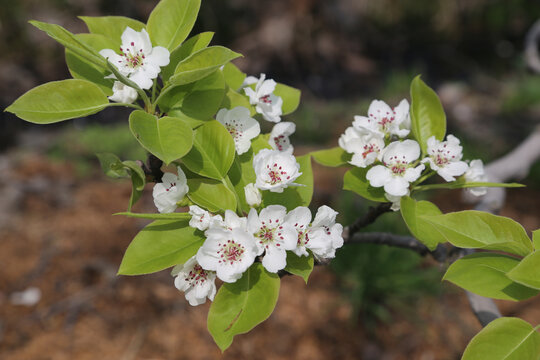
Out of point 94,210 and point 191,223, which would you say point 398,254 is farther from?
point 94,210

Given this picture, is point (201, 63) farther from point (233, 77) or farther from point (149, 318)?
point (149, 318)

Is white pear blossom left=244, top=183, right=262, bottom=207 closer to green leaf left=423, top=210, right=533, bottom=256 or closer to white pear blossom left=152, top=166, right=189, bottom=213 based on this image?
white pear blossom left=152, top=166, right=189, bottom=213

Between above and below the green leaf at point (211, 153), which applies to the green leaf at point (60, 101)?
above

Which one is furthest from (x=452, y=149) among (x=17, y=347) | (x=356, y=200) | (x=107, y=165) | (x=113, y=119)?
(x=113, y=119)

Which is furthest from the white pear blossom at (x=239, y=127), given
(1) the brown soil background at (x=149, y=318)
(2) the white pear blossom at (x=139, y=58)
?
(1) the brown soil background at (x=149, y=318)

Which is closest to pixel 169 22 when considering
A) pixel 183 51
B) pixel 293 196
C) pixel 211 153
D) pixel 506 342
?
pixel 183 51

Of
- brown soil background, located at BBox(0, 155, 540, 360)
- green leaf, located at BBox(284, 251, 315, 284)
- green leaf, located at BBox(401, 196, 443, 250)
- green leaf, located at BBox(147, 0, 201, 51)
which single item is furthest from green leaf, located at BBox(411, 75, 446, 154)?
brown soil background, located at BBox(0, 155, 540, 360)

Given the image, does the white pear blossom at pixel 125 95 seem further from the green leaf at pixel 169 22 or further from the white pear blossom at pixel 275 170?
the white pear blossom at pixel 275 170
